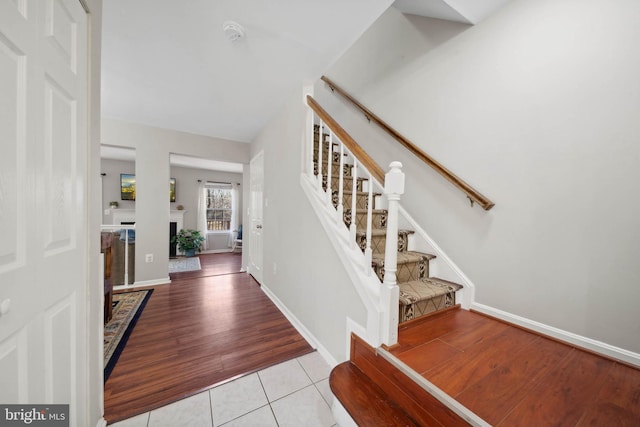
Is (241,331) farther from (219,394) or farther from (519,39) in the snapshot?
(519,39)

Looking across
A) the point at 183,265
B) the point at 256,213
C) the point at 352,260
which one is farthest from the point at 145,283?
the point at 352,260

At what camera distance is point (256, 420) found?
47.4 inches

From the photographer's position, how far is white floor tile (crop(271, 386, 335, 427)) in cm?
121

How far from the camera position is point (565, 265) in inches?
51.4

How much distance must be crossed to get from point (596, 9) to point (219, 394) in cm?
317

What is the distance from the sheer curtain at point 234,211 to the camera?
22.1 feet

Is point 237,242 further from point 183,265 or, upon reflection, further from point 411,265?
point 411,265

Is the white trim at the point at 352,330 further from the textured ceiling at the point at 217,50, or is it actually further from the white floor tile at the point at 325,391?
the textured ceiling at the point at 217,50

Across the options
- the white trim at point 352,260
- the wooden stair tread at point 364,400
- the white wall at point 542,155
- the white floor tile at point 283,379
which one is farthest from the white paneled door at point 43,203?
the white wall at point 542,155

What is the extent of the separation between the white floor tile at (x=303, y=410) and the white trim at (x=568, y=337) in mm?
1325

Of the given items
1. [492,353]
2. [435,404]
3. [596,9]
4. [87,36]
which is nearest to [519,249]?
Answer: [492,353]

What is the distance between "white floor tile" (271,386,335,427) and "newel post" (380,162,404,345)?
22.5 inches

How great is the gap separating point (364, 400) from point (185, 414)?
1019 mm

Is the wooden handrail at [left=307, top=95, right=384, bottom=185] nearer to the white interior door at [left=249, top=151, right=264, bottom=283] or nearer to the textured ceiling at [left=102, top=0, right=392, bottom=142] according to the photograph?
the textured ceiling at [left=102, top=0, right=392, bottom=142]
